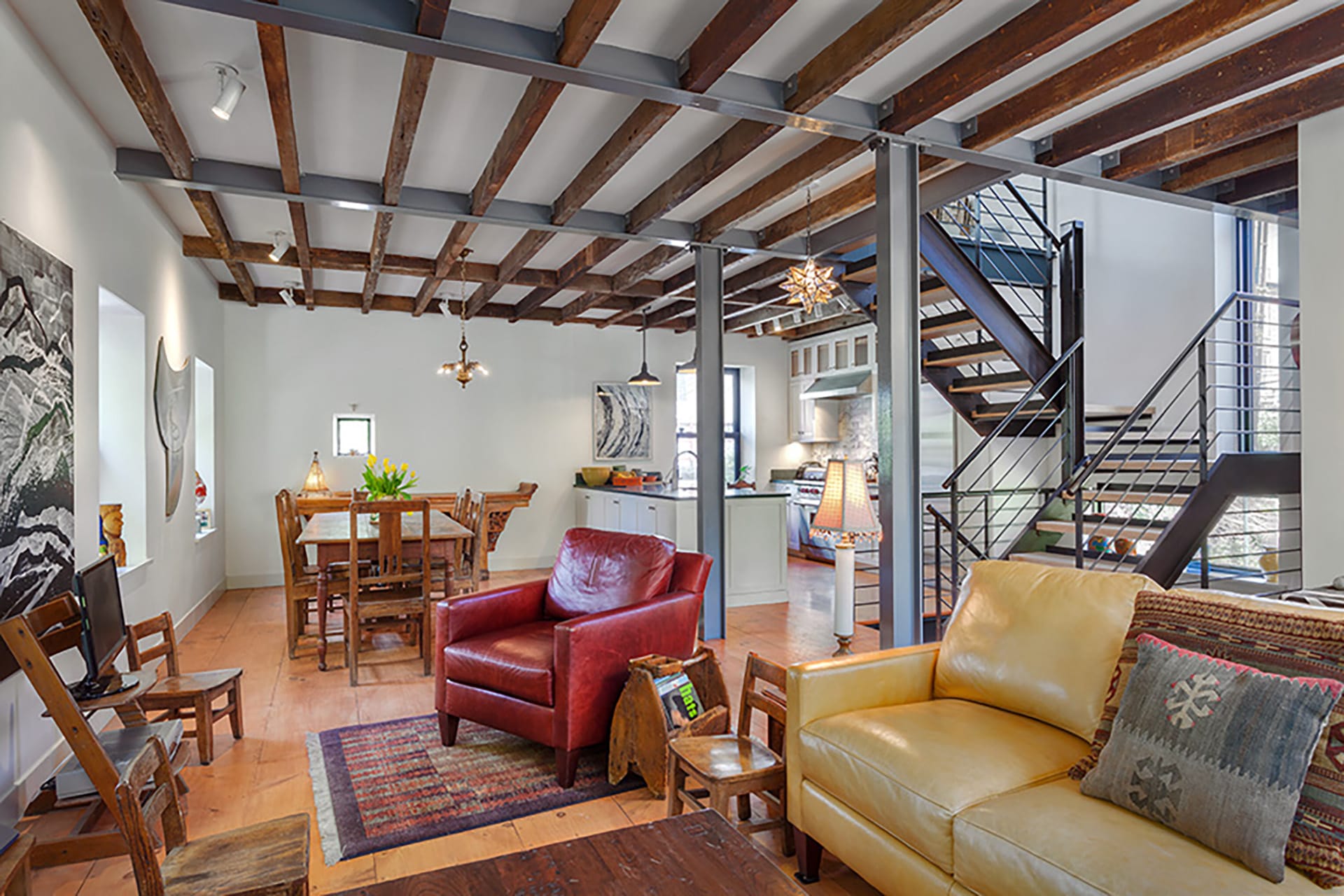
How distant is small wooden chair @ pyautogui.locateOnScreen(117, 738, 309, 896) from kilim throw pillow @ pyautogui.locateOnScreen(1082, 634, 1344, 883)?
1750 mm

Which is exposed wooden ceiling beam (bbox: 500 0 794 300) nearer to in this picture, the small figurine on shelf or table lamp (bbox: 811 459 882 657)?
table lamp (bbox: 811 459 882 657)

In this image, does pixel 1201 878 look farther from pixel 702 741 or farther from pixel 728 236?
pixel 728 236

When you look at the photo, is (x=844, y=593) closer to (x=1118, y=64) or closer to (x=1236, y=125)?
(x=1118, y=64)

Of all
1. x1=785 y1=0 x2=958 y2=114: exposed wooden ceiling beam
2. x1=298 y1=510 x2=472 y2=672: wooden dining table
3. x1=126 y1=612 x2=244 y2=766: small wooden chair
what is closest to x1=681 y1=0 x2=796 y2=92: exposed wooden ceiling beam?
x1=785 y1=0 x2=958 y2=114: exposed wooden ceiling beam

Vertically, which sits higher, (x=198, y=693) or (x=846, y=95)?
(x=846, y=95)

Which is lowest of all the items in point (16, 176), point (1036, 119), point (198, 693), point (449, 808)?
point (449, 808)

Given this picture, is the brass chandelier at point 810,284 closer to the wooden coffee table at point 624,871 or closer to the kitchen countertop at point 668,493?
the kitchen countertop at point 668,493

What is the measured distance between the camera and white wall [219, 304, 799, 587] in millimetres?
7285

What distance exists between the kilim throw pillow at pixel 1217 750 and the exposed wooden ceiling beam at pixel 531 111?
233 centimetres

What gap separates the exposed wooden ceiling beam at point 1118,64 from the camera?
2426mm

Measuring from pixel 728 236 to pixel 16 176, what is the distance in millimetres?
3638

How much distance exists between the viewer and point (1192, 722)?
1574 mm

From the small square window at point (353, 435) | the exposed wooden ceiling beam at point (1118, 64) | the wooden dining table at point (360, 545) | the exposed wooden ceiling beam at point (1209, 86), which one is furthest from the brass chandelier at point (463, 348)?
the exposed wooden ceiling beam at point (1209, 86)

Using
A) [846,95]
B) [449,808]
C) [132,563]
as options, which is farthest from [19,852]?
[846,95]
